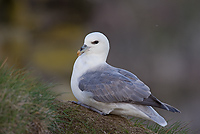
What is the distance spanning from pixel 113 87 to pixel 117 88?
59 mm

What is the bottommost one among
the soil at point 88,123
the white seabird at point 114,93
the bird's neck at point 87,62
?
the soil at point 88,123

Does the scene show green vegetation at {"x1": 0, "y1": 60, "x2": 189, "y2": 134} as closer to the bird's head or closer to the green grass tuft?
the green grass tuft

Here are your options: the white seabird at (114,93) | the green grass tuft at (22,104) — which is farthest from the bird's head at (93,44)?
the green grass tuft at (22,104)

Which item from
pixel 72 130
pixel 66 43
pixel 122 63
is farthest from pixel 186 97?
pixel 72 130

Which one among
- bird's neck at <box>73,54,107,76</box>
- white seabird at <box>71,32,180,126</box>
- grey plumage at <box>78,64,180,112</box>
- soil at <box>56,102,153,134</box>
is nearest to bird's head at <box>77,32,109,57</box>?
bird's neck at <box>73,54,107,76</box>

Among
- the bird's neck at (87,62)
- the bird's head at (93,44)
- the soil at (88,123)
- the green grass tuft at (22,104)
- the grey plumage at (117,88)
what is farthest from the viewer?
the bird's head at (93,44)

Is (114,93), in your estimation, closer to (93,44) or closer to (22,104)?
(93,44)

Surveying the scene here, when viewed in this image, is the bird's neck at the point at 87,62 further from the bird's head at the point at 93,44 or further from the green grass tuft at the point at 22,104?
the green grass tuft at the point at 22,104

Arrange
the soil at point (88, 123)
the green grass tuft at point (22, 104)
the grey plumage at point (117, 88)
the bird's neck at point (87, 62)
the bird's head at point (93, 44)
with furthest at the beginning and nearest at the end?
the bird's head at point (93, 44) → the bird's neck at point (87, 62) → the grey plumage at point (117, 88) → the soil at point (88, 123) → the green grass tuft at point (22, 104)

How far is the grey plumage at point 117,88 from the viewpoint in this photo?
15.4ft

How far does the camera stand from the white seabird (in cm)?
470

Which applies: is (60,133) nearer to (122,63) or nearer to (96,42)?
(96,42)

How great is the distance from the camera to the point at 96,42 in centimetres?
534

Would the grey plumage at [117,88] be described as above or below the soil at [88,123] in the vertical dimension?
above
